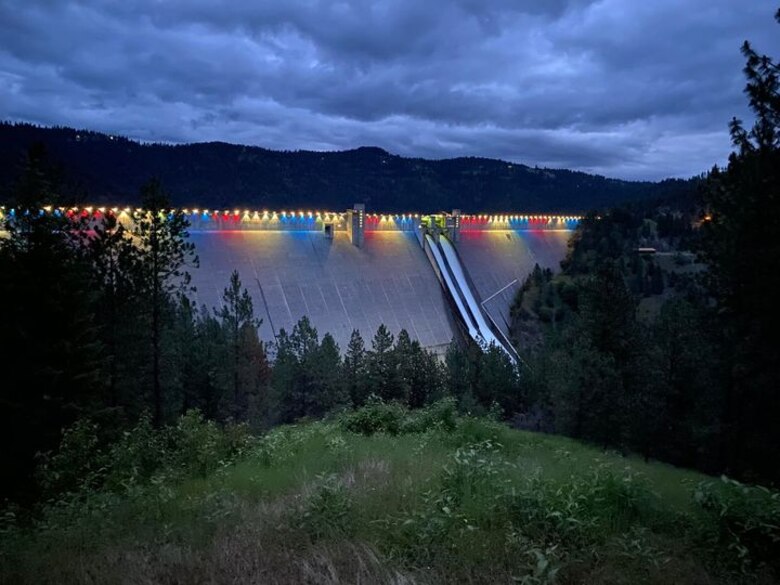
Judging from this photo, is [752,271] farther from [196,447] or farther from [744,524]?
[196,447]

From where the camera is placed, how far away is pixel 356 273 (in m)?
Answer: 50.4

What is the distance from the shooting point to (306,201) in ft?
513

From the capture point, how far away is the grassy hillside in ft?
15.3

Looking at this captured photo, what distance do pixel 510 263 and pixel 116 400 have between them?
61.4m

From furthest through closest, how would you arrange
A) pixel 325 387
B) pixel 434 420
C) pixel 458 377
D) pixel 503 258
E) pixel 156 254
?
pixel 503 258, pixel 458 377, pixel 325 387, pixel 156 254, pixel 434 420

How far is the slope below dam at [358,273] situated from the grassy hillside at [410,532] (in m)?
33.3

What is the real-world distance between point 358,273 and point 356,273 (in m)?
0.24

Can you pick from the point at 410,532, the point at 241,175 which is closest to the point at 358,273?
the point at 410,532

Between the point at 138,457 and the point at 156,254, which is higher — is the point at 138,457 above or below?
below

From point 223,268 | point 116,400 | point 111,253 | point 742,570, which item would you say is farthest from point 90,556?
point 223,268

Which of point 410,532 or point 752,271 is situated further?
point 752,271

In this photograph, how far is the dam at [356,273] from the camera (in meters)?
43.2

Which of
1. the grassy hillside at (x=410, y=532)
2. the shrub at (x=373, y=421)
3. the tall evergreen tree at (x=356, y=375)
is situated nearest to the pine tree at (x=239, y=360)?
the tall evergreen tree at (x=356, y=375)

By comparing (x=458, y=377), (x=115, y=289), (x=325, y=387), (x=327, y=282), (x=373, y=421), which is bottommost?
(x=458, y=377)
